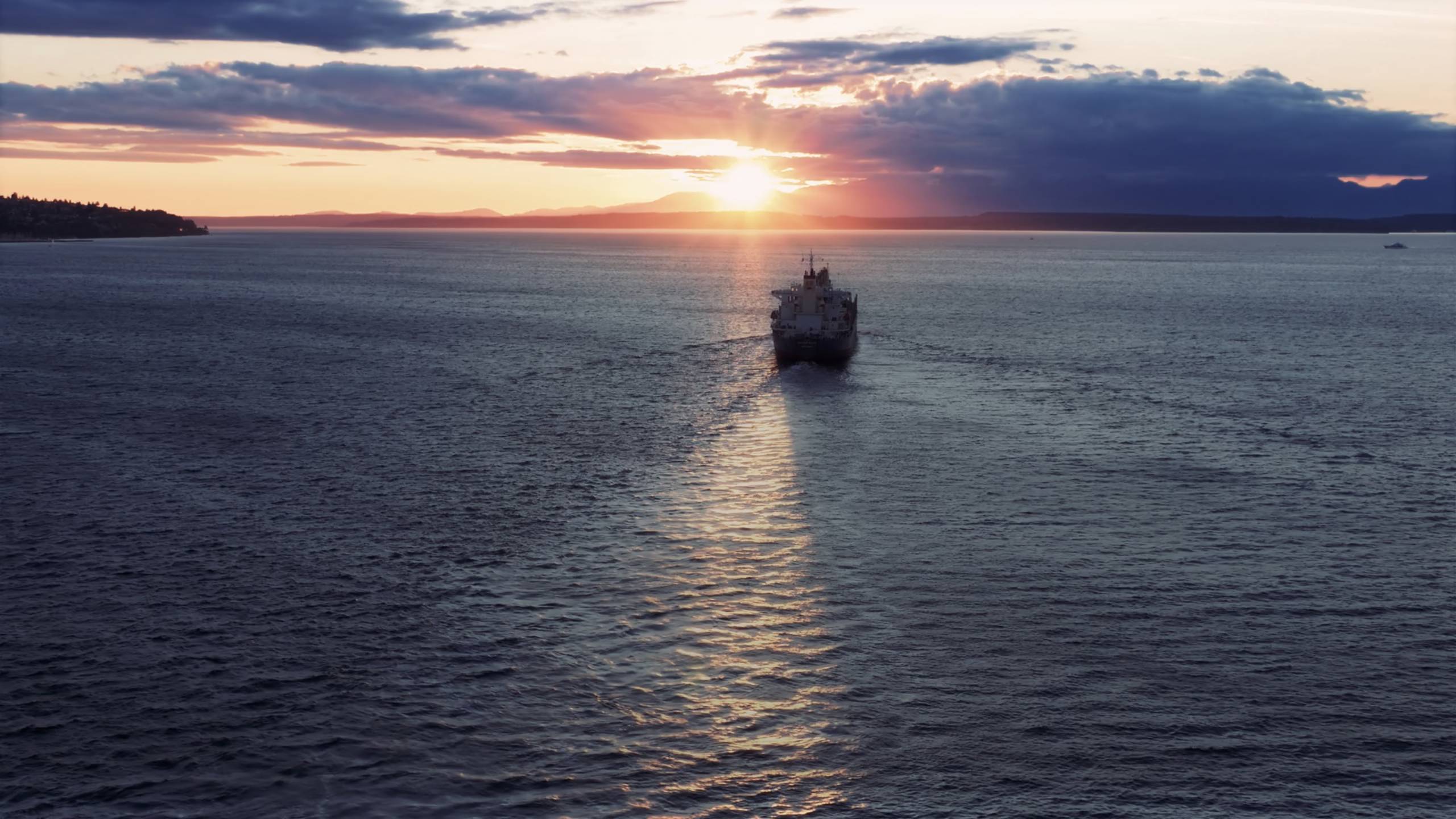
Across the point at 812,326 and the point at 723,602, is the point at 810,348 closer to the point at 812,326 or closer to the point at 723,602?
the point at 812,326

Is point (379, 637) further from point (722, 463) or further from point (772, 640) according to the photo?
point (722, 463)

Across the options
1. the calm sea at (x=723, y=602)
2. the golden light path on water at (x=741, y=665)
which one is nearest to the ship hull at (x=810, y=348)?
the calm sea at (x=723, y=602)

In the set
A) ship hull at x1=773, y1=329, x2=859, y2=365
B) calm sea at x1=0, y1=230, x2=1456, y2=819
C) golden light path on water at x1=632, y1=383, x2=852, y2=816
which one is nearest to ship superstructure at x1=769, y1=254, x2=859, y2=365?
ship hull at x1=773, y1=329, x2=859, y2=365

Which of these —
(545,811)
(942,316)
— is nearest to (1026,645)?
(545,811)

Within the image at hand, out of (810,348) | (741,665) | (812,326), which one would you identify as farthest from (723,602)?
(812,326)

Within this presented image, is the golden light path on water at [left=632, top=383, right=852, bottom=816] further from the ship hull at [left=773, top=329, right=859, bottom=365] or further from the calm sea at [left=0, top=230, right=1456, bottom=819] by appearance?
the ship hull at [left=773, top=329, right=859, bottom=365]

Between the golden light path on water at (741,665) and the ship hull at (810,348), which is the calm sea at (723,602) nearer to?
the golden light path on water at (741,665)
